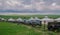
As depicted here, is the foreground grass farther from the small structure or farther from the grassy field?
the small structure

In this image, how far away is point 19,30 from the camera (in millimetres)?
3498

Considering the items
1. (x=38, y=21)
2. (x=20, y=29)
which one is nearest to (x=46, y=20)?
(x=38, y=21)

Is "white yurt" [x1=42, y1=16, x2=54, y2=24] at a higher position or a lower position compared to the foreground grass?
higher

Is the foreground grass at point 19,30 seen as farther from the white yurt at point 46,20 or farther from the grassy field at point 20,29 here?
the white yurt at point 46,20

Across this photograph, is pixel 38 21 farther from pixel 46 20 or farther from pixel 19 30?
pixel 19 30

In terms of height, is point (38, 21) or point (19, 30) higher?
point (38, 21)

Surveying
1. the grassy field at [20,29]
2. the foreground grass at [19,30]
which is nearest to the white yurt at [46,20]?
the grassy field at [20,29]

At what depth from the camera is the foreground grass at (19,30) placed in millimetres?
3477

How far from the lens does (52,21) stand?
353 centimetres

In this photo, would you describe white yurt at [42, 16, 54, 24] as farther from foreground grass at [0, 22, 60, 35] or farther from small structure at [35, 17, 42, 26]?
foreground grass at [0, 22, 60, 35]

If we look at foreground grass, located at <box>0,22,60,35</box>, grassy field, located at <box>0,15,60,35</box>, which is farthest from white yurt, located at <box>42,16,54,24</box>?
foreground grass, located at <box>0,22,60,35</box>

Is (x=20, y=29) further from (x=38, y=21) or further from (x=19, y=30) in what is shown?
(x=38, y=21)

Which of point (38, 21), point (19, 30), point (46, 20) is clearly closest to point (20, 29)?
point (19, 30)

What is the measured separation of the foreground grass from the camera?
11.4 feet
